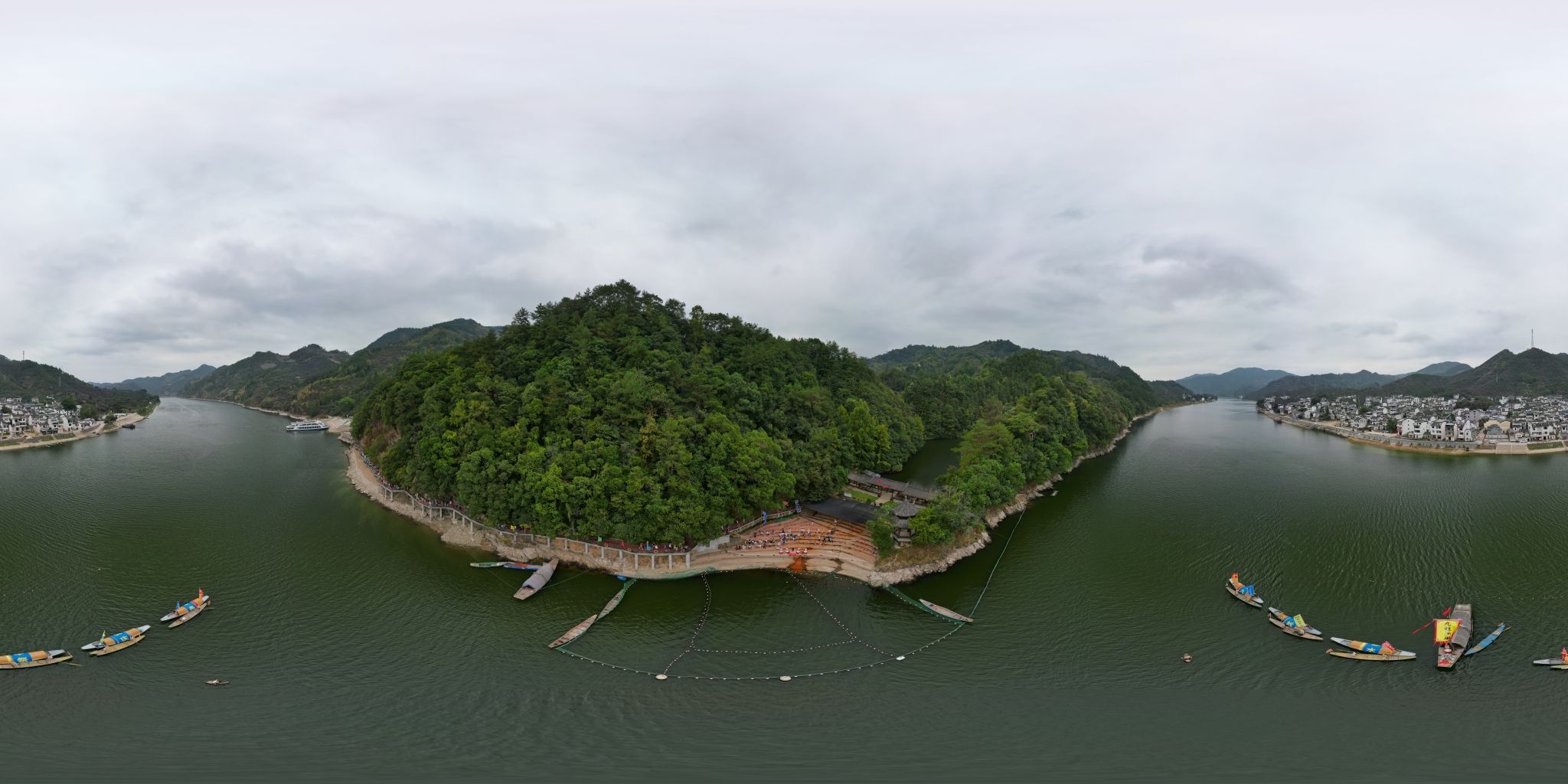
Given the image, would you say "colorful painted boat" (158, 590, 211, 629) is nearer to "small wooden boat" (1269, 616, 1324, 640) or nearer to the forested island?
the forested island

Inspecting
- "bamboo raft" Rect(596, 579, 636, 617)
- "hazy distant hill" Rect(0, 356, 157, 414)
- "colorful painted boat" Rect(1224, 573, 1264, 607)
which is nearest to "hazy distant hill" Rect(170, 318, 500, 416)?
"hazy distant hill" Rect(0, 356, 157, 414)

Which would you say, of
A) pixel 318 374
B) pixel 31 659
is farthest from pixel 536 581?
pixel 318 374

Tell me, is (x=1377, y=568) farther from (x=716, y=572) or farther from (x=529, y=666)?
(x=529, y=666)

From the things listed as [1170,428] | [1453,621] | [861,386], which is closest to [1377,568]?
[1453,621]

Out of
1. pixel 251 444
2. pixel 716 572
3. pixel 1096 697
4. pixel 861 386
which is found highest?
pixel 861 386

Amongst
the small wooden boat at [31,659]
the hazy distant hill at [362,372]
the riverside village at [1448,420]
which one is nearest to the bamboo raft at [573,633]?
the small wooden boat at [31,659]

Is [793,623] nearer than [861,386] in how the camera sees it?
Yes
